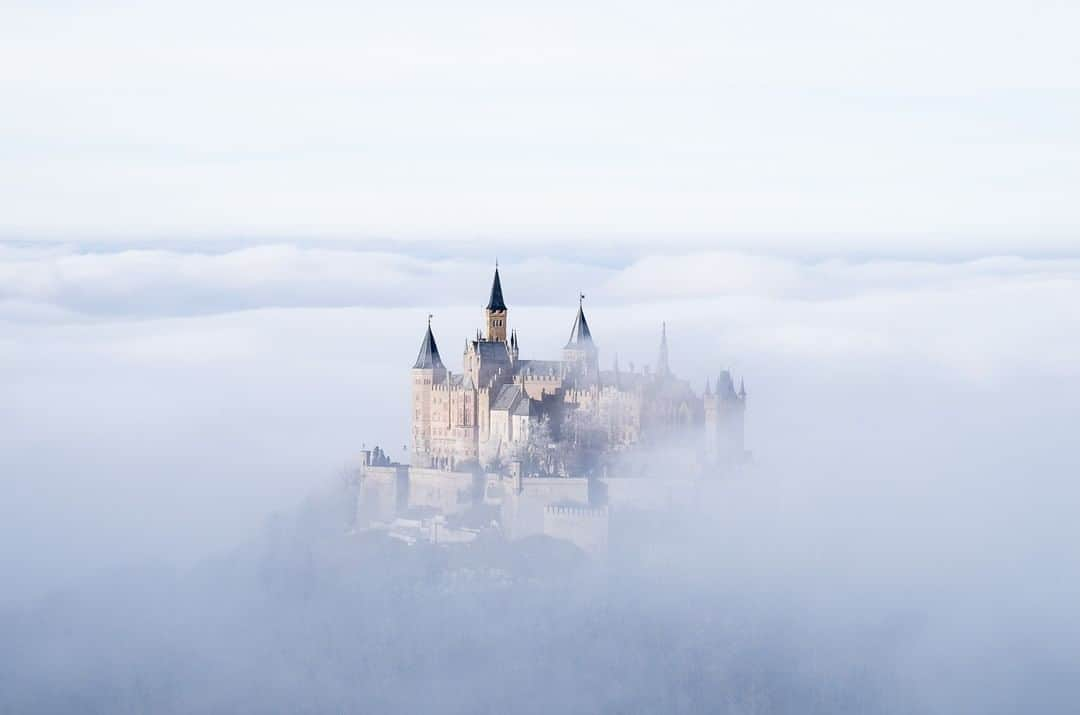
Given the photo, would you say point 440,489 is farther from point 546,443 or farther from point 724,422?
point 724,422

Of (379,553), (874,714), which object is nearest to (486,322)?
(379,553)

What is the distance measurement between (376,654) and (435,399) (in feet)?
51.6

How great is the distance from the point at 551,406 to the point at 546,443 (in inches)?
102

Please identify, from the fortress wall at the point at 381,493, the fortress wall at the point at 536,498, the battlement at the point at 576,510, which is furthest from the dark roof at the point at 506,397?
the battlement at the point at 576,510

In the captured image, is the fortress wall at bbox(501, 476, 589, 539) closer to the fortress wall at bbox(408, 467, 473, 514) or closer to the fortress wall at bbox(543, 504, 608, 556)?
the fortress wall at bbox(543, 504, 608, 556)

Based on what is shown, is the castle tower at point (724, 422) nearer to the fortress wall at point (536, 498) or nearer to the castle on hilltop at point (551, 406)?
the castle on hilltop at point (551, 406)

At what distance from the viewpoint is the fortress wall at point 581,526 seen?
105125 mm

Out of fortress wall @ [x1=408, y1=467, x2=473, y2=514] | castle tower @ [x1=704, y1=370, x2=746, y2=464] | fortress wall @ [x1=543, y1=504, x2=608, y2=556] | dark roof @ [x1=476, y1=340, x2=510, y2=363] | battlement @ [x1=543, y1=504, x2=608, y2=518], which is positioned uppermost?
dark roof @ [x1=476, y1=340, x2=510, y2=363]

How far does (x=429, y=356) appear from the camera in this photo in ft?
384

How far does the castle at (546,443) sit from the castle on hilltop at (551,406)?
0.20ft

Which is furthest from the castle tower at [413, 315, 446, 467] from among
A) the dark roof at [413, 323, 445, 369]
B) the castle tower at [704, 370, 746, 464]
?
the castle tower at [704, 370, 746, 464]

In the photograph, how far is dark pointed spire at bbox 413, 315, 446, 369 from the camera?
11694 cm

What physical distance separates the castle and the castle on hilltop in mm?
60

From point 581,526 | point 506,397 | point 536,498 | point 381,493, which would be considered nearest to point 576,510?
point 581,526
